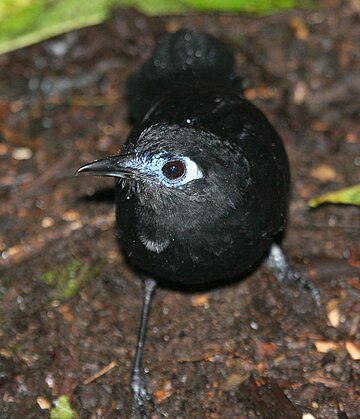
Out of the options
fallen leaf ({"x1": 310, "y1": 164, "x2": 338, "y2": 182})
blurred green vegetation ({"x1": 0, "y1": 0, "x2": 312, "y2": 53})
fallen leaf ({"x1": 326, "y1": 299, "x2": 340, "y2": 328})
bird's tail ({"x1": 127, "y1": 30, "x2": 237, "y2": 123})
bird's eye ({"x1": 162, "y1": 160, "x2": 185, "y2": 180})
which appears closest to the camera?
bird's eye ({"x1": 162, "y1": 160, "x2": 185, "y2": 180})

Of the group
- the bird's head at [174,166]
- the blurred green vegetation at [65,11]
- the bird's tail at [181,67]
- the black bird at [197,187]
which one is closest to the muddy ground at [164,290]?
the blurred green vegetation at [65,11]

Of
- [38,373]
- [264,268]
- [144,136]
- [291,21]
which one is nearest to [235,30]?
[291,21]

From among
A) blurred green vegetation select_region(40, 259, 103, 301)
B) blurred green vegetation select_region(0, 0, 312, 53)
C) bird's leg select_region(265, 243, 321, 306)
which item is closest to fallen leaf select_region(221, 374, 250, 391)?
bird's leg select_region(265, 243, 321, 306)

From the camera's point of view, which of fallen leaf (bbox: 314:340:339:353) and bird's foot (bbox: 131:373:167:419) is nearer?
bird's foot (bbox: 131:373:167:419)

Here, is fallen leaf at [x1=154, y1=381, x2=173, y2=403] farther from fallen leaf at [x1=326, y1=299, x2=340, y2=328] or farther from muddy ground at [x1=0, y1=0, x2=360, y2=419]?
fallen leaf at [x1=326, y1=299, x2=340, y2=328]

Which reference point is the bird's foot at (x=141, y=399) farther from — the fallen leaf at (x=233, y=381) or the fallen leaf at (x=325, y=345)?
the fallen leaf at (x=325, y=345)

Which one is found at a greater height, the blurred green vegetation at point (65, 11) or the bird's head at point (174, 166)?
the bird's head at point (174, 166)

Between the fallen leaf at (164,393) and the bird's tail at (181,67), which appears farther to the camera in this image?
the bird's tail at (181,67)

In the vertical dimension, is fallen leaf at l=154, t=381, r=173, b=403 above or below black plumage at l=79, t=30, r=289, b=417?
below
